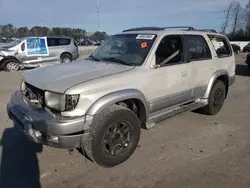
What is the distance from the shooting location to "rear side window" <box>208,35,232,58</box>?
521 cm

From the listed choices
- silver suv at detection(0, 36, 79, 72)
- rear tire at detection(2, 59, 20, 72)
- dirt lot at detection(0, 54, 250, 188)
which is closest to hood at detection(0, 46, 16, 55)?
silver suv at detection(0, 36, 79, 72)

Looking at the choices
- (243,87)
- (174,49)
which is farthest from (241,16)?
(174,49)

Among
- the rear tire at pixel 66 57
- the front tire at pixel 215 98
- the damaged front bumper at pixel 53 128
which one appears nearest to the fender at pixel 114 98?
the damaged front bumper at pixel 53 128

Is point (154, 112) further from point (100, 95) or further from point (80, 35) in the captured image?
point (80, 35)

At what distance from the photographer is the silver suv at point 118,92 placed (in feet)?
9.60

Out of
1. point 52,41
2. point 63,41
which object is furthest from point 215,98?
point 63,41

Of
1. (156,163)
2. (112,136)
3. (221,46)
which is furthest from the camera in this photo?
(221,46)

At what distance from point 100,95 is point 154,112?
118cm

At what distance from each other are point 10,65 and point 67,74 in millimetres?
10590

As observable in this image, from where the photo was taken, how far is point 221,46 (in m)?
5.49

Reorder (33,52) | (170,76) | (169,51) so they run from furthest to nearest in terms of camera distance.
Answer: (33,52) → (169,51) → (170,76)

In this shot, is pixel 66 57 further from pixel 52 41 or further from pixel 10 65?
pixel 10 65

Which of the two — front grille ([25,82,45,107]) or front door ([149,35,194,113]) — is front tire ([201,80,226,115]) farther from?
front grille ([25,82,45,107])

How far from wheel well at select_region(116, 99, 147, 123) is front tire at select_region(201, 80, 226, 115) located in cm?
201
